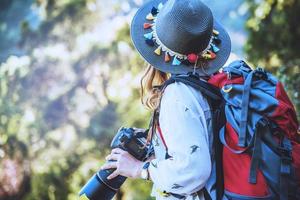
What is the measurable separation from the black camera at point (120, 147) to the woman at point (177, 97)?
0.13 feet

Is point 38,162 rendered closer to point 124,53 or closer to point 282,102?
point 124,53

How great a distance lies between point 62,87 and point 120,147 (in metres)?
4.03

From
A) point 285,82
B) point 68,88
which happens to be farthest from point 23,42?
point 285,82

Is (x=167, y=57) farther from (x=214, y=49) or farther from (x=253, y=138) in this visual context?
(x=253, y=138)

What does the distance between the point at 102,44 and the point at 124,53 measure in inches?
11.2

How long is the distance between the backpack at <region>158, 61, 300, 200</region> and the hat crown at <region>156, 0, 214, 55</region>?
0.11 metres

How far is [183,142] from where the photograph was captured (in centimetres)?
125

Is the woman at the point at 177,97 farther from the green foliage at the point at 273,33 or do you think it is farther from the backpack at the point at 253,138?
the green foliage at the point at 273,33

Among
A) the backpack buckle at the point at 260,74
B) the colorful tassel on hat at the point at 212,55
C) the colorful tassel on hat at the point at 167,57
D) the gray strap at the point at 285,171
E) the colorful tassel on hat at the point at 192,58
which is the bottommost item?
the gray strap at the point at 285,171

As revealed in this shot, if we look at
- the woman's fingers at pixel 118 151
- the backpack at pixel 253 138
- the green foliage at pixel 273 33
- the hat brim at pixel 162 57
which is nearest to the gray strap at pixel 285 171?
the backpack at pixel 253 138

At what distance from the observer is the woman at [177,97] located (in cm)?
127

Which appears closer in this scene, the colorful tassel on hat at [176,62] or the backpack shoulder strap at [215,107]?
the backpack shoulder strap at [215,107]

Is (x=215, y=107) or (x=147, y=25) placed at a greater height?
(x=147, y=25)

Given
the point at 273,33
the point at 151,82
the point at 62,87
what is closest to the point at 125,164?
the point at 151,82
